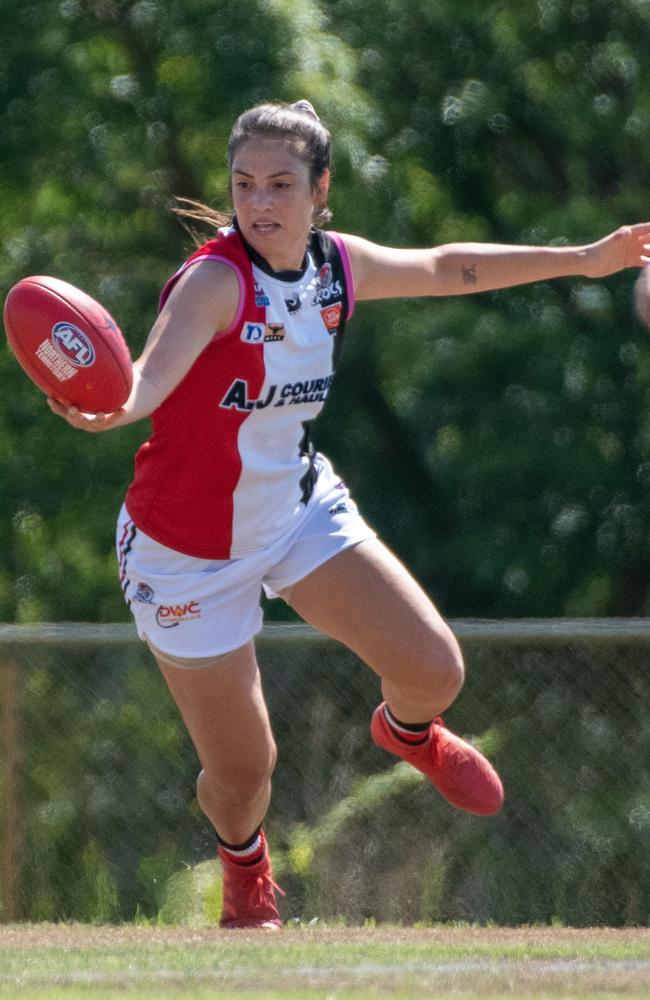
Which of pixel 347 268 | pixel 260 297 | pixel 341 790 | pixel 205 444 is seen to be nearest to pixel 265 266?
pixel 260 297

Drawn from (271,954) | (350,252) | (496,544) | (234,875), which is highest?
(350,252)

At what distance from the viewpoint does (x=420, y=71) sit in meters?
7.97

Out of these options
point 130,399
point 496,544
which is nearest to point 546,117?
point 496,544

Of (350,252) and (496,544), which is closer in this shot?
(350,252)

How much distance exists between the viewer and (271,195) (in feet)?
14.6

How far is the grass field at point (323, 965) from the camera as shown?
3.67m

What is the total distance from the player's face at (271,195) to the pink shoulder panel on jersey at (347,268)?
254mm

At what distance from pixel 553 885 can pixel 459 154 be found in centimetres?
341

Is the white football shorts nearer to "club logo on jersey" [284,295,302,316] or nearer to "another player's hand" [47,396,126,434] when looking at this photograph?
"club logo on jersey" [284,295,302,316]

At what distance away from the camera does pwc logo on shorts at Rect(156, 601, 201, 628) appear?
454cm

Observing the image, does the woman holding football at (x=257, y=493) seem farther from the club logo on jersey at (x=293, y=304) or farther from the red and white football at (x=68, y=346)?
the red and white football at (x=68, y=346)

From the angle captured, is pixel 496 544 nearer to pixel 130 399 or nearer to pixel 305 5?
pixel 305 5

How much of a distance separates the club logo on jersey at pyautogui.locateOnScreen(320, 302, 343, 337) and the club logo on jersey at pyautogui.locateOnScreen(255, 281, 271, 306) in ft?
0.71

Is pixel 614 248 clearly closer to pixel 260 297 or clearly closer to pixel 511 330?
pixel 260 297
